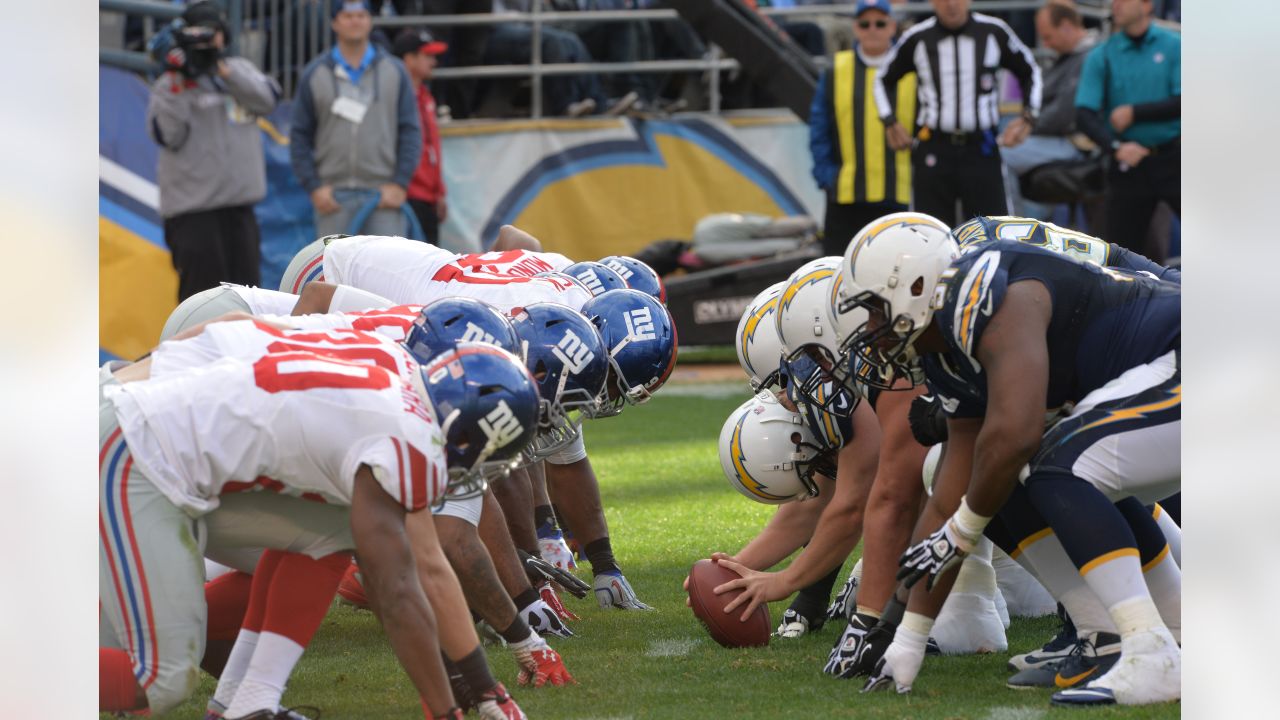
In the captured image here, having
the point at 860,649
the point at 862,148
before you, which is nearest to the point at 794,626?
the point at 860,649

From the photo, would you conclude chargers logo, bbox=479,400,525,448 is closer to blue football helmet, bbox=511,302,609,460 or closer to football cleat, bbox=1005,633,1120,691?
blue football helmet, bbox=511,302,609,460

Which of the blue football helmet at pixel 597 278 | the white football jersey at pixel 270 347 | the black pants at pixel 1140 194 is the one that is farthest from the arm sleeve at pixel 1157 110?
the white football jersey at pixel 270 347

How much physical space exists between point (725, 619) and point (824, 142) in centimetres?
582

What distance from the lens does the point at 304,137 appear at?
10211mm

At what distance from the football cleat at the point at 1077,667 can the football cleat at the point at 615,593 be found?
1524 mm

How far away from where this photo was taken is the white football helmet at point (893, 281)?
12.7 ft

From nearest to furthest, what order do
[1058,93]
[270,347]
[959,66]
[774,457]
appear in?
[270,347]
[774,457]
[959,66]
[1058,93]

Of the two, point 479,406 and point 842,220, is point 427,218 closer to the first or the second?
point 842,220

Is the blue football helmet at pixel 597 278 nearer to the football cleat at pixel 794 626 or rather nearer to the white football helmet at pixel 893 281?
the football cleat at pixel 794 626

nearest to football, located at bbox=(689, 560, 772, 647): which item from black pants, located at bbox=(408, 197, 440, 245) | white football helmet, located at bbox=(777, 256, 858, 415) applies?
white football helmet, located at bbox=(777, 256, 858, 415)
